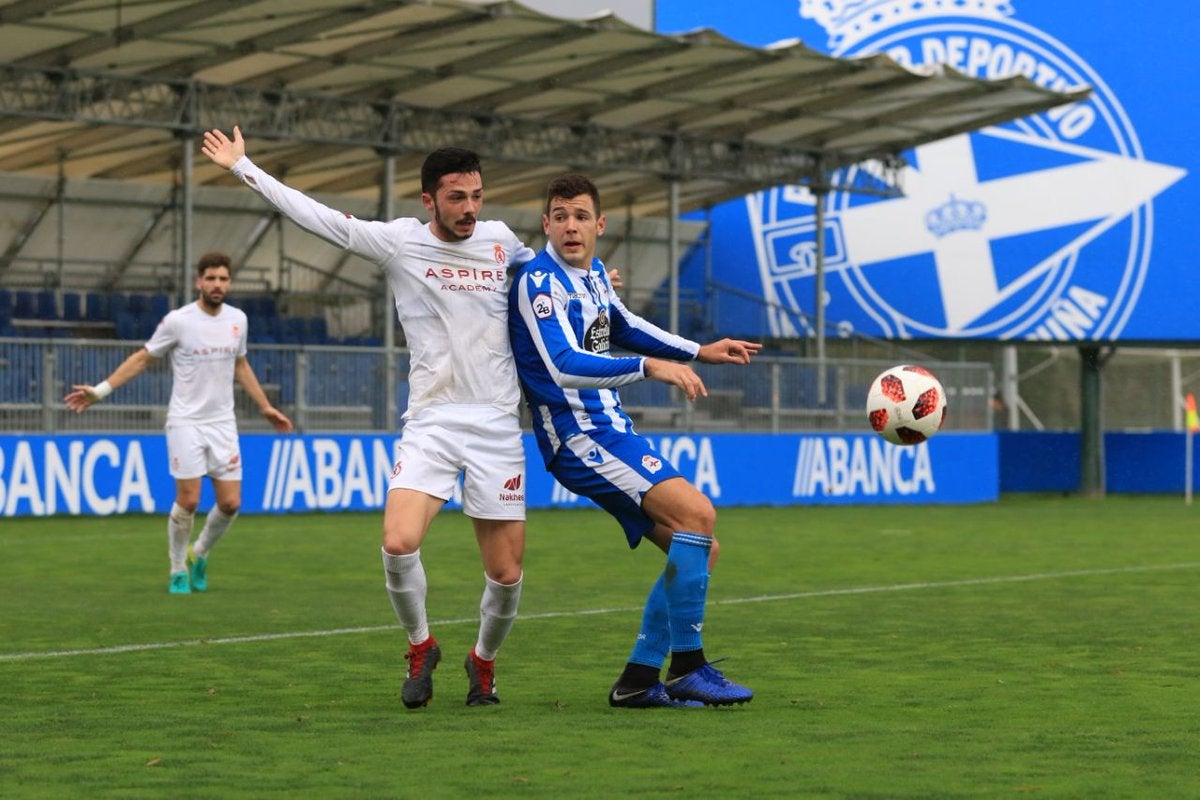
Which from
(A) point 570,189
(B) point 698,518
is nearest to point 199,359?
(A) point 570,189

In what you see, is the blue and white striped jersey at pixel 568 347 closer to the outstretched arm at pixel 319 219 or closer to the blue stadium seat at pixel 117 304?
the outstretched arm at pixel 319 219

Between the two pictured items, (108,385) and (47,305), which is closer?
(108,385)

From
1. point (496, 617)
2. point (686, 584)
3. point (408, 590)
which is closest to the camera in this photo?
point (686, 584)

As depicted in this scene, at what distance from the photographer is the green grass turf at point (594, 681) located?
6.43 metres

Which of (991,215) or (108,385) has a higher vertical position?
(991,215)

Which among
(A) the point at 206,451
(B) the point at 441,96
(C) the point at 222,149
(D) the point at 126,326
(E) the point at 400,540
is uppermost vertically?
(B) the point at 441,96

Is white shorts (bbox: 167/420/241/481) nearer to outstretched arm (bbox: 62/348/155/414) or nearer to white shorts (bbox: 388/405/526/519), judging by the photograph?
outstretched arm (bbox: 62/348/155/414)

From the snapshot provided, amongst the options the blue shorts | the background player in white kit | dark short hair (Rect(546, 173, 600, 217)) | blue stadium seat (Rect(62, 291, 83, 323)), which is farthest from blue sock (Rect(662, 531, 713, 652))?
blue stadium seat (Rect(62, 291, 83, 323))

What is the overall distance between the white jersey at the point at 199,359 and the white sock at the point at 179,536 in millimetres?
793

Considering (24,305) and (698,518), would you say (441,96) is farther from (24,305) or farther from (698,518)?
(698,518)

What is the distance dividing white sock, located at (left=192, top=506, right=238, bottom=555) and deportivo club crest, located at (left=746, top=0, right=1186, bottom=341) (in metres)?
22.2

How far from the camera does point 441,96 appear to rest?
30000mm

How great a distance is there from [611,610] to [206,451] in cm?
326

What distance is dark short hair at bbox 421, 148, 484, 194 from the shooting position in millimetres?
8070
